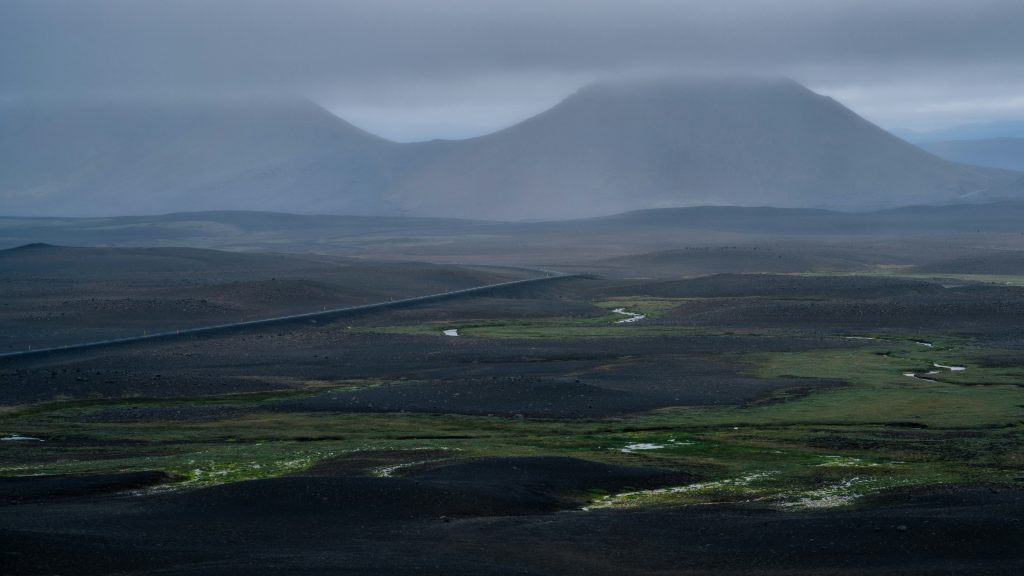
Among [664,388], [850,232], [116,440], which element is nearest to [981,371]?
[664,388]

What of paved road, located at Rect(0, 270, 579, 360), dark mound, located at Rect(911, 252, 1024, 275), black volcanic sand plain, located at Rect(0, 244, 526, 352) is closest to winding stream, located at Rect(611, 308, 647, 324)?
paved road, located at Rect(0, 270, 579, 360)

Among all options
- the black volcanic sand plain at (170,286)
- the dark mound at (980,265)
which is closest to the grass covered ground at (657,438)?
the black volcanic sand plain at (170,286)

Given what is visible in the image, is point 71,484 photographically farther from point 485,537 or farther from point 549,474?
point 549,474

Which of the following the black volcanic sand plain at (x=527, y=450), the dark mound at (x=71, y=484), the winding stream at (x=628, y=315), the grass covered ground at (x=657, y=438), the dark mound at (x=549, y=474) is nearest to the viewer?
the black volcanic sand plain at (x=527, y=450)

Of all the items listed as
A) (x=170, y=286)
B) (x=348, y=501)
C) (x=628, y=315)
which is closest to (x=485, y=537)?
(x=348, y=501)

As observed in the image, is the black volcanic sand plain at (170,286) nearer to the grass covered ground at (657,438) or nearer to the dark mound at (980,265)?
the grass covered ground at (657,438)

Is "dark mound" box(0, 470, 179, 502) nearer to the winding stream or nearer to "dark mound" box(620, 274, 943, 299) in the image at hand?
the winding stream

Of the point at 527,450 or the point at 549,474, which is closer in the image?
the point at 549,474
